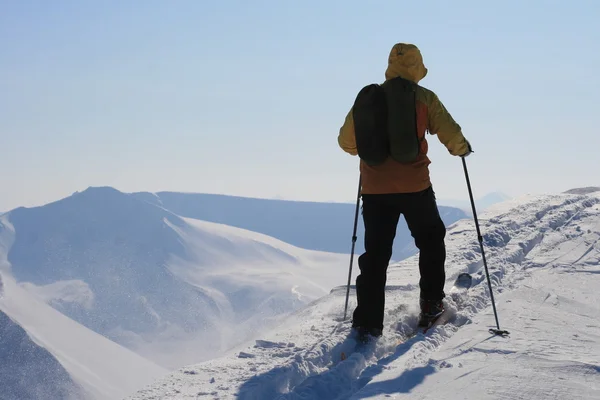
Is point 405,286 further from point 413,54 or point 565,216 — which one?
point 565,216

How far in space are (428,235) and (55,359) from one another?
55839 mm

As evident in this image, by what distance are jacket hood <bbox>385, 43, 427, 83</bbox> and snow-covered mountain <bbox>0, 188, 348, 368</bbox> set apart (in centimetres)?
10741

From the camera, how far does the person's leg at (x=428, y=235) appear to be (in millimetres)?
4031

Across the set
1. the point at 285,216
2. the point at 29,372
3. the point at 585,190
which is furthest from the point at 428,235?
the point at 285,216

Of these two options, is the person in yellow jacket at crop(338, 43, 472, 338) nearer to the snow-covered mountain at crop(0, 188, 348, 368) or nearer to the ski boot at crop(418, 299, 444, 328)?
the ski boot at crop(418, 299, 444, 328)

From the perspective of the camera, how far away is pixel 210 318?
124500 millimetres

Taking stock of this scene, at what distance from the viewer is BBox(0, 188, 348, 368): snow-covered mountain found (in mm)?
120562

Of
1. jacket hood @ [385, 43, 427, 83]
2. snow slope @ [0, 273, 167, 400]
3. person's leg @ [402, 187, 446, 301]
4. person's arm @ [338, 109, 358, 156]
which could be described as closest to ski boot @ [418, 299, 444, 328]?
person's leg @ [402, 187, 446, 301]

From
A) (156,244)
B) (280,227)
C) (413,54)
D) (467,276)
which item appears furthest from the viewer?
(280,227)

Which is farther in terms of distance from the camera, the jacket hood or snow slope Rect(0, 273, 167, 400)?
snow slope Rect(0, 273, 167, 400)

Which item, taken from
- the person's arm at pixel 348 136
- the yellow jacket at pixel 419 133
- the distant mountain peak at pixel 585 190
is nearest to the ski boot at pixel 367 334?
the yellow jacket at pixel 419 133

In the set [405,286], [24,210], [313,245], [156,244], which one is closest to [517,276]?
[405,286]

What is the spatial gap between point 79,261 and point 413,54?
554 feet

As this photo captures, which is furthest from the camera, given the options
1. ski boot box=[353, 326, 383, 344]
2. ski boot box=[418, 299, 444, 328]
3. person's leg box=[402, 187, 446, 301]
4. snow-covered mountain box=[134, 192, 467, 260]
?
snow-covered mountain box=[134, 192, 467, 260]
